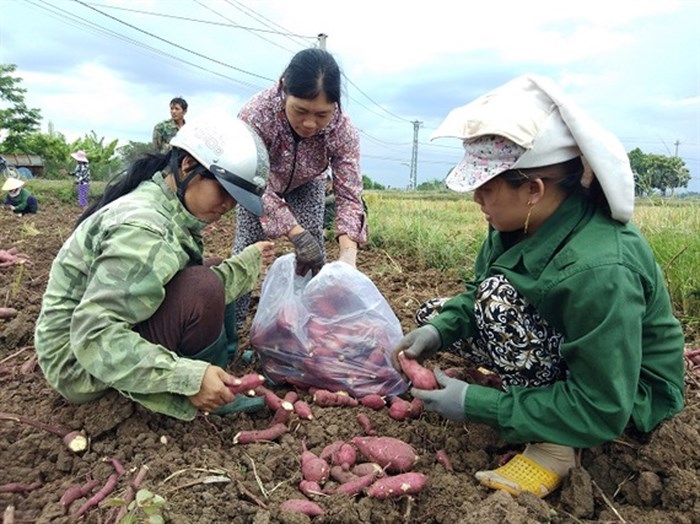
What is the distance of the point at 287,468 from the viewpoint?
1730mm

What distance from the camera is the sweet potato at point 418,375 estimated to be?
1.84m

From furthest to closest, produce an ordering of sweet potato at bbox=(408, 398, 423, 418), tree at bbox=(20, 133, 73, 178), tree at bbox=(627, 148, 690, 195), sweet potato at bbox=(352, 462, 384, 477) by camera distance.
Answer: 1. tree at bbox=(20, 133, 73, 178)
2. tree at bbox=(627, 148, 690, 195)
3. sweet potato at bbox=(408, 398, 423, 418)
4. sweet potato at bbox=(352, 462, 384, 477)

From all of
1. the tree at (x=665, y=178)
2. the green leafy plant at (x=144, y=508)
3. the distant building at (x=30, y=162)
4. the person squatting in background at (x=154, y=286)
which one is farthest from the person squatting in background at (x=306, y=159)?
the distant building at (x=30, y=162)

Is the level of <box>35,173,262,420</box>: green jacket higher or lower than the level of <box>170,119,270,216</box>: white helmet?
lower

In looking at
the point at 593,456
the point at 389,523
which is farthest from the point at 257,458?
the point at 593,456

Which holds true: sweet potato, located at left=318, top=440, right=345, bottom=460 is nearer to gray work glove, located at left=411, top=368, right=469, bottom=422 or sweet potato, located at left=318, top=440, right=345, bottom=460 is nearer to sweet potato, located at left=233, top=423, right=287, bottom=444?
sweet potato, located at left=233, top=423, right=287, bottom=444

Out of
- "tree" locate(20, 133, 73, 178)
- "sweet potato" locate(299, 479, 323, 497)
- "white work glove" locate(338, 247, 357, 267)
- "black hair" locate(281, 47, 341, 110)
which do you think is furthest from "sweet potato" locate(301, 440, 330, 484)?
"tree" locate(20, 133, 73, 178)

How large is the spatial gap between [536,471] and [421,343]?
540 mm

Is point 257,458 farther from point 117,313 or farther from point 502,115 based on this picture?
point 502,115

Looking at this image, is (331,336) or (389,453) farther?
(331,336)

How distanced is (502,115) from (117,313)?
1155 mm

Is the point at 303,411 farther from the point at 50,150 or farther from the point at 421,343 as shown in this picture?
the point at 50,150

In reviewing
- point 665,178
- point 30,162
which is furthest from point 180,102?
point 30,162

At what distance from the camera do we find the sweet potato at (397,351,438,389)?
6.03 feet
